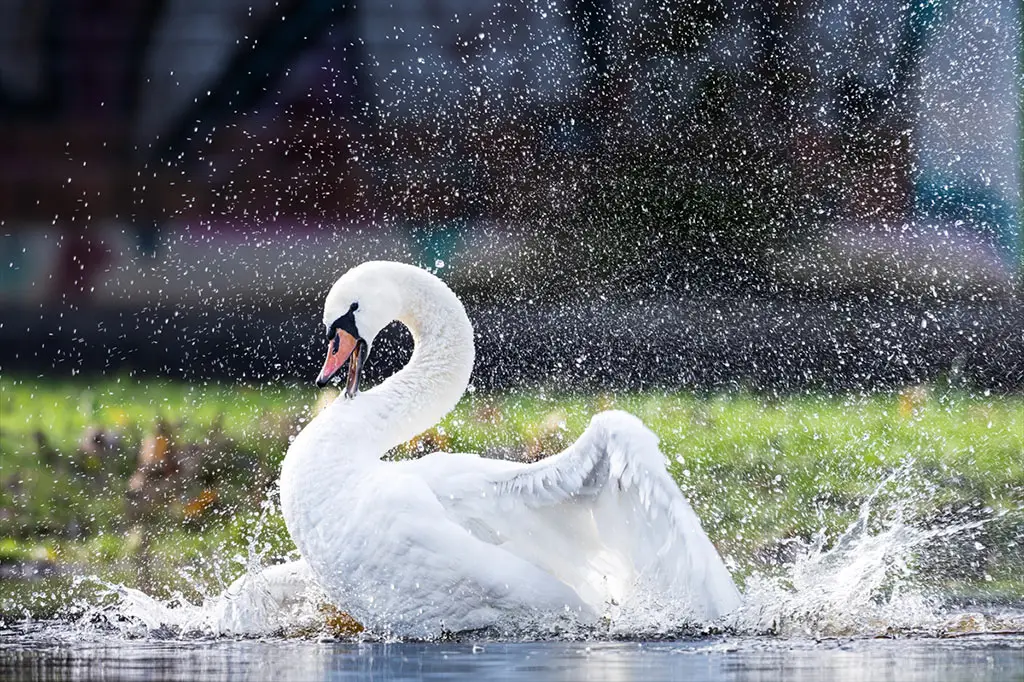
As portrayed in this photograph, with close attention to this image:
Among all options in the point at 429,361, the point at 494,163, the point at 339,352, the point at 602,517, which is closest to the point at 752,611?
the point at 602,517

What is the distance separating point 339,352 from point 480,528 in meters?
0.72

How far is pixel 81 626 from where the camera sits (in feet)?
20.7

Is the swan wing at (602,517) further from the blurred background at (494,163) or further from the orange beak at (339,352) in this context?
the blurred background at (494,163)

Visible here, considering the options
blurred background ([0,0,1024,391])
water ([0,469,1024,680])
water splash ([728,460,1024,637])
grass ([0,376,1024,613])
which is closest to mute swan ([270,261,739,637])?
water ([0,469,1024,680])

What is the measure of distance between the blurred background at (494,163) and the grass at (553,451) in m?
1.51

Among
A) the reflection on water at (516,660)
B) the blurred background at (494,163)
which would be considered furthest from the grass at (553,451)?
the blurred background at (494,163)

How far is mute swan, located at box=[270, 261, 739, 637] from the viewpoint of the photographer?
5773 millimetres

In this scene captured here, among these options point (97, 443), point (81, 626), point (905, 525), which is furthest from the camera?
point (97, 443)

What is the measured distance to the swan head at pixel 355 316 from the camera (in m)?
6.34

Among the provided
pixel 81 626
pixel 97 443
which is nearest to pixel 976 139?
pixel 97 443

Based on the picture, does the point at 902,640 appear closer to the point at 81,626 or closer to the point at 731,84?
the point at 81,626

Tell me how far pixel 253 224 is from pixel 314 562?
709 centimetres

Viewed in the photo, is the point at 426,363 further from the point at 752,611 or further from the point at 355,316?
the point at 752,611

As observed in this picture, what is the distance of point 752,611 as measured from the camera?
19.5ft
